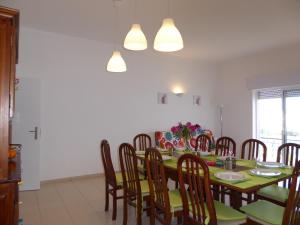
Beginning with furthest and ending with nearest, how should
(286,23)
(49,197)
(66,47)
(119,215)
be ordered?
(66,47) → (286,23) → (49,197) → (119,215)

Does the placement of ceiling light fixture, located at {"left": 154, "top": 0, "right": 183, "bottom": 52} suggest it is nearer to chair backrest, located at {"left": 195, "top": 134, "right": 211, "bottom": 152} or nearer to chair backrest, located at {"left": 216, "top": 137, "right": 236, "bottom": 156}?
chair backrest, located at {"left": 216, "top": 137, "right": 236, "bottom": 156}

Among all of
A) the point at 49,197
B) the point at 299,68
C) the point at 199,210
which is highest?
the point at 299,68

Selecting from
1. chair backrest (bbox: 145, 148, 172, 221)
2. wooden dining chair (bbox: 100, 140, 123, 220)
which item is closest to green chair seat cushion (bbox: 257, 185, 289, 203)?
chair backrest (bbox: 145, 148, 172, 221)

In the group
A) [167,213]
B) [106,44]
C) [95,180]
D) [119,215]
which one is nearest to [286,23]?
[106,44]

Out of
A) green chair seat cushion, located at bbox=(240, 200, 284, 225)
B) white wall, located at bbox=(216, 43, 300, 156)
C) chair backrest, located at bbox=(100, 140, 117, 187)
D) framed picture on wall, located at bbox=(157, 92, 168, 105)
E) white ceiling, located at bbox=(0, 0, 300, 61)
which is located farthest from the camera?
framed picture on wall, located at bbox=(157, 92, 168, 105)

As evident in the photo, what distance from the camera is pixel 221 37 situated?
467cm

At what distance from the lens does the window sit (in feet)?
17.4

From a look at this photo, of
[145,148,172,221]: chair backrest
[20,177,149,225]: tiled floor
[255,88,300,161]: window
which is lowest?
[20,177,149,225]: tiled floor

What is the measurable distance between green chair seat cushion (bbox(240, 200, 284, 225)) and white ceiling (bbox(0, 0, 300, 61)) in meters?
2.53

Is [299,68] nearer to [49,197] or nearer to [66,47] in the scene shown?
→ [66,47]

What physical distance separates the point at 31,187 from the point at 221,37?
438cm

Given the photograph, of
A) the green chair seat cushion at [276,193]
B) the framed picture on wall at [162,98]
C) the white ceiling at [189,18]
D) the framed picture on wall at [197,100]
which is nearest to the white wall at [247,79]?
the white ceiling at [189,18]

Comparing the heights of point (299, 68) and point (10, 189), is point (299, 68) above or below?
above

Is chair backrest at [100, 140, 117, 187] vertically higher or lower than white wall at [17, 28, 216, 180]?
lower
